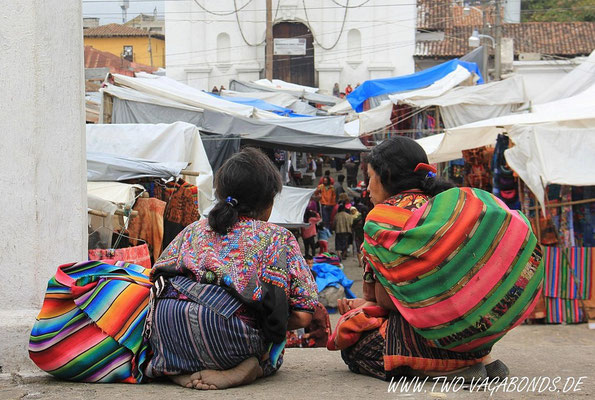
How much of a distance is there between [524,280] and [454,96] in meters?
14.4

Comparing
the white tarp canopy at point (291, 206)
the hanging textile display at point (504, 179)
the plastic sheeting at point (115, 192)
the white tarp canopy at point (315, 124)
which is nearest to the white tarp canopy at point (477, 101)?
the white tarp canopy at point (315, 124)

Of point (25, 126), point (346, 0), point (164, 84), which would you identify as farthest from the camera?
point (346, 0)

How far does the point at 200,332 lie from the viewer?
371 centimetres

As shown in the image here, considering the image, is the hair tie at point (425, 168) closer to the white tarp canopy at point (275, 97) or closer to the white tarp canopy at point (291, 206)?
the white tarp canopy at point (291, 206)

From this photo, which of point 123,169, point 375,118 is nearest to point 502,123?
point 123,169

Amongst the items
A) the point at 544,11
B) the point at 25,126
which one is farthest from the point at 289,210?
the point at 544,11

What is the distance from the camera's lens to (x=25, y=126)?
166 inches

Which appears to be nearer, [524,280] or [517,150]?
[524,280]

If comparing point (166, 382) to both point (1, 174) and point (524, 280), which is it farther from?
point (524, 280)

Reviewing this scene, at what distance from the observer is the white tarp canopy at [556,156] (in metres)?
8.49

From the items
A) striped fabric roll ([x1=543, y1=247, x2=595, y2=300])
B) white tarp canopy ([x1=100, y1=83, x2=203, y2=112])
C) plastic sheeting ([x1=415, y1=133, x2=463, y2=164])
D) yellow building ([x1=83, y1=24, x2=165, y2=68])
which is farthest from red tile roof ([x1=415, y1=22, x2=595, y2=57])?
striped fabric roll ([x1=543, y1=247, x2=595, y2=300])

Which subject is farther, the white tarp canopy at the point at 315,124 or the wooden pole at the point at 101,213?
the white tarp canopy at the point at 315,124

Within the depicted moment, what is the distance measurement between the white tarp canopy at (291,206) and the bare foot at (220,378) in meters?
9.32

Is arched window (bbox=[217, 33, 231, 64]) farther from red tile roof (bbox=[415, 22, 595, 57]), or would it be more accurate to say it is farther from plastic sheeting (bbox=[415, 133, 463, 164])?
plastic sheeting (bbox=[415, 133, 463, 164])
